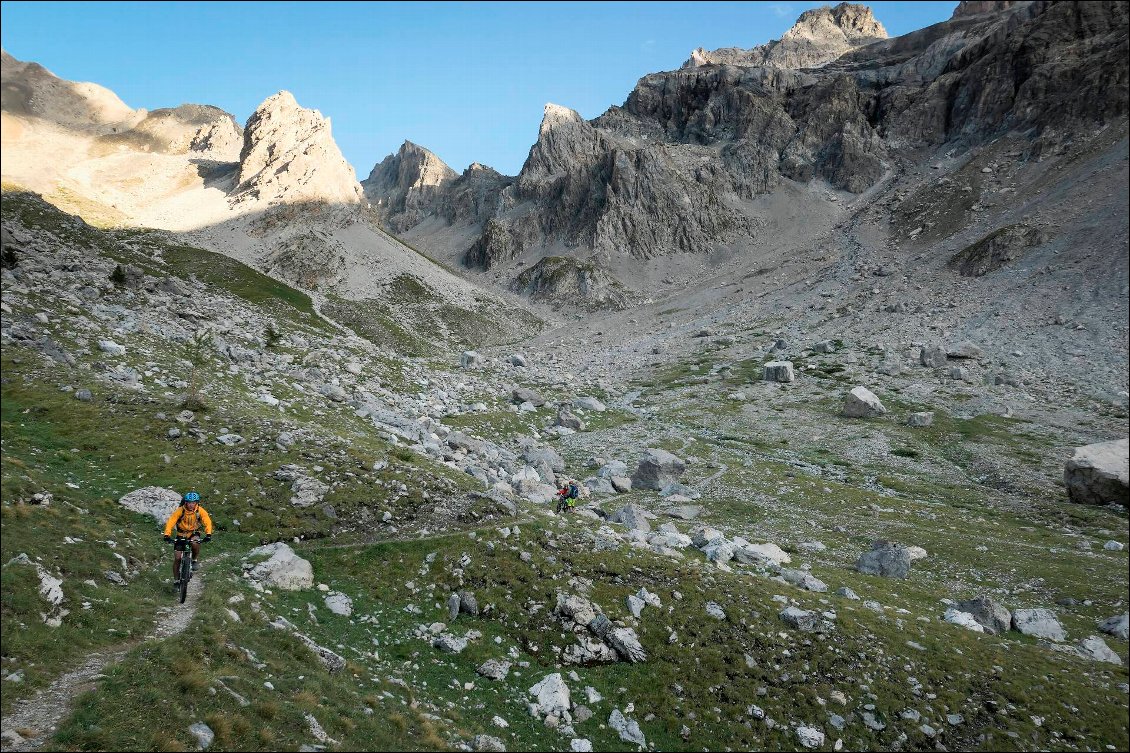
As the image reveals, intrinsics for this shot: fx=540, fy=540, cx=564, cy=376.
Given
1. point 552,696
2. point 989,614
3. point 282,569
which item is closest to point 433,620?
point 552,696

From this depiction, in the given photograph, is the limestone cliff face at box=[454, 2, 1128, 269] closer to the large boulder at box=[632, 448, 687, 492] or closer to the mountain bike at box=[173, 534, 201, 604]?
the large boulder at box=[632, 448, 687, 492]

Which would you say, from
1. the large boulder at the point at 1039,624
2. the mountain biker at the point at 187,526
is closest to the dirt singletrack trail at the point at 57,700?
the mountain biker at the point at 187,526

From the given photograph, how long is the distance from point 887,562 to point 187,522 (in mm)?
32672

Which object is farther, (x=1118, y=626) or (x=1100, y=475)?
(x=1100, y=475)

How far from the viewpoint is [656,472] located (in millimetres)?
45406

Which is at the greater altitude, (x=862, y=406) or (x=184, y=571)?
(x=862, y=406)

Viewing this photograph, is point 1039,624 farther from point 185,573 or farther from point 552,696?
point 185,573

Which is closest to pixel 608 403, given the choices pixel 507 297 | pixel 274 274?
pixel 274 274

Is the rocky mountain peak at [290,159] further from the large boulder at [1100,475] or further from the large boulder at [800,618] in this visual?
the large boulder at [1100,475]

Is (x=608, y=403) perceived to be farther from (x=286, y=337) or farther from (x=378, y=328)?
(x=378, y=328)

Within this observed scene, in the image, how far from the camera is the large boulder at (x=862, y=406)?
61.8 meters

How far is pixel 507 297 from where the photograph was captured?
164625mm

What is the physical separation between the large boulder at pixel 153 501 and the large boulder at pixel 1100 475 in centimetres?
5473

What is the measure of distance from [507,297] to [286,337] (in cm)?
10873
